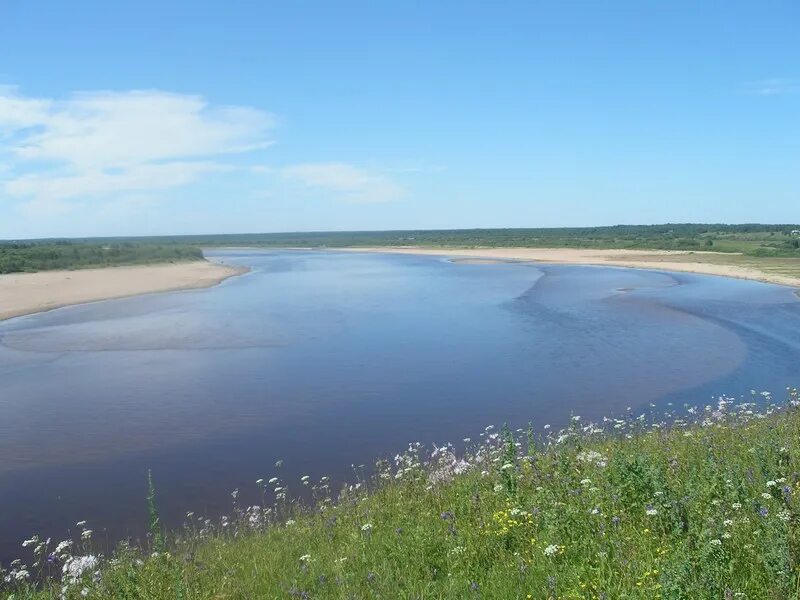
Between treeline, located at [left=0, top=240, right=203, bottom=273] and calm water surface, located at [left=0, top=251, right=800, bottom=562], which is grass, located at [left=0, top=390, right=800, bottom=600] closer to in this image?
calm water surface, located at [left=0, top=251, right=800, bottom=562]

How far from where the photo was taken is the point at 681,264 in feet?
184

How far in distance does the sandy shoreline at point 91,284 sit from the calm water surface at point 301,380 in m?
3.77

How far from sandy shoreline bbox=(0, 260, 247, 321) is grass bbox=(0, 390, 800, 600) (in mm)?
29410

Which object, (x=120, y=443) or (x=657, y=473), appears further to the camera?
(x=120, y=443)

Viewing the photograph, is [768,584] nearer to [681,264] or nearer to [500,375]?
[500,375]

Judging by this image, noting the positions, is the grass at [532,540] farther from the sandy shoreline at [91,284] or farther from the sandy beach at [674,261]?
the sandy beach at [674,261]

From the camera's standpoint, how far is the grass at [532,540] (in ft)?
13.0

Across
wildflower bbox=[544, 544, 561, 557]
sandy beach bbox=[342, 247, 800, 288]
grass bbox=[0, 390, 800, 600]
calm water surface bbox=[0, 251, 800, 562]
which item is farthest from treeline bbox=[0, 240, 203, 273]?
wildflower bbox=[544, 544, 561, 557]

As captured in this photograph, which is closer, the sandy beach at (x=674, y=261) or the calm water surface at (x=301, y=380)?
the calm water surface at (x=301, y=380)

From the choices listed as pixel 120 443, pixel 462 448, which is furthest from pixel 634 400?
pixel 120 443

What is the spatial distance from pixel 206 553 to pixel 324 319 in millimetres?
21602

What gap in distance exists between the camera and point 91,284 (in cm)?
4447

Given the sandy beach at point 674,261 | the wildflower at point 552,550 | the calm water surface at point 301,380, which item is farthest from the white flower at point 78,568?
the sandy beach at point 674,261

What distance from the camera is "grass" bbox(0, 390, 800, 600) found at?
397 centimetres
